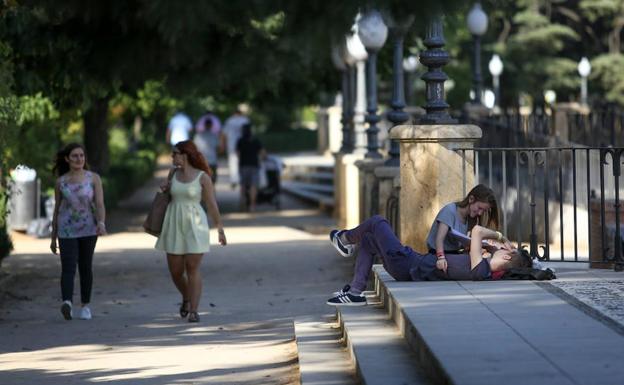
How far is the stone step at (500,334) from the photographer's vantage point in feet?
23.0

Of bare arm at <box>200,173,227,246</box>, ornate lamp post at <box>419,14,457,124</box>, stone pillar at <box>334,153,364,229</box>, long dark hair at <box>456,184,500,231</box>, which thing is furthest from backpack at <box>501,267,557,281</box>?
stone pillar at <box>334,153,364,229</box>

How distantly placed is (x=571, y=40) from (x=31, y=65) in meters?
53.9

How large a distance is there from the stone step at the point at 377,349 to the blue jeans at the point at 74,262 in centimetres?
256

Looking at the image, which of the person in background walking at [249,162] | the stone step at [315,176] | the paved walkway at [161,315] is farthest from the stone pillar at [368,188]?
the stone step at [315,176]

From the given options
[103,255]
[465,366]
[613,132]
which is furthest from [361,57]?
[465,366]

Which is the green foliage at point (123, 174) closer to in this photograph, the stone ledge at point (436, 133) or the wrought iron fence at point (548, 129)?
the wrought iron fence at point (548, 129)

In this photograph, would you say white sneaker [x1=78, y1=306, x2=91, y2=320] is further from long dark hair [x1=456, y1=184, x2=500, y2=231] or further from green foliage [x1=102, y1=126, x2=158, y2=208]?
green foliage [x1=102, y1=126, x2=158, y2=208]

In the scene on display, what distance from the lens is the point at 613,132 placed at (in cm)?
2086

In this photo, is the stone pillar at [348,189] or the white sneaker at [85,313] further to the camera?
the stone pillar at [348,189]

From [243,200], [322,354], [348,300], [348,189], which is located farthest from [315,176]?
[322,354]

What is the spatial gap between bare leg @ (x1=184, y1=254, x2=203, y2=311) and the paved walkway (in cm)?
22

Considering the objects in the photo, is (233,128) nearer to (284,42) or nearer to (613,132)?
(613,132)

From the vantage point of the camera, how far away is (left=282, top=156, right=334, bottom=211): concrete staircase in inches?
1228

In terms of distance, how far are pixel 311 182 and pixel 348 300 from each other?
2451cm
